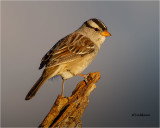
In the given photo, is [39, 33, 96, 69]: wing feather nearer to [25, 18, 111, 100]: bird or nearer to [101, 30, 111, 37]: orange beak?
[25, 18, 111, 100]: bird

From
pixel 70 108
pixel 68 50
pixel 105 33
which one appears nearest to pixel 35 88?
pixel 70 108

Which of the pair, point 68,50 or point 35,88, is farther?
point 68,50

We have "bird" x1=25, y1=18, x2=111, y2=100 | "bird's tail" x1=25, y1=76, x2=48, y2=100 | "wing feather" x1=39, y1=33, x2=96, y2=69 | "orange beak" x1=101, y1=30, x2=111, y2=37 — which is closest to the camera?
"bird's tail" x1=25, y1=76, x2=48, y2=100

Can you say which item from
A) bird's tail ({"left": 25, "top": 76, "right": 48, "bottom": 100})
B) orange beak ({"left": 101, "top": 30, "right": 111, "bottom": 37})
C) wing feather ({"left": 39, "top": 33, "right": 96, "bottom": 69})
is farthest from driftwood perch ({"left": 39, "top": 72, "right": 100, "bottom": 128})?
orange beak ({"left": 101, "top": 30, "right": 111, "bottom": 37})

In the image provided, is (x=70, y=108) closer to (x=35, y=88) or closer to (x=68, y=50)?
(x=35, y=88)

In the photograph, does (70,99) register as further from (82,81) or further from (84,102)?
(82,81)
